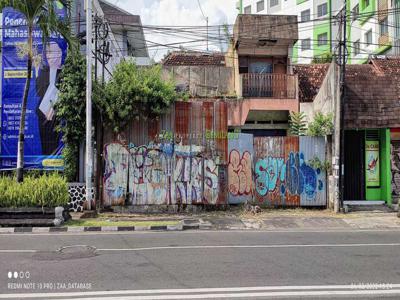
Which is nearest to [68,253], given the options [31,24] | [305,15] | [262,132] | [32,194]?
[32,194]

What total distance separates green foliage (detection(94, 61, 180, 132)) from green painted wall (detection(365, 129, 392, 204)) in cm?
798

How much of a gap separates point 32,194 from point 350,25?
39.0 meters

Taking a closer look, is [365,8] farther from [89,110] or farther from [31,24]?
[31,24]

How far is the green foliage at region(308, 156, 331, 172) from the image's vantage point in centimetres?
1625

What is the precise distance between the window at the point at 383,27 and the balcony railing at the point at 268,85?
635 inches

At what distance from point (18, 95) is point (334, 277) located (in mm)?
13450

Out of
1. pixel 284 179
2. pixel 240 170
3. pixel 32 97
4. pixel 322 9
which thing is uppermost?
pixel 322 9

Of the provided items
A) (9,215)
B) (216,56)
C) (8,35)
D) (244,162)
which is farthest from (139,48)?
(9,215)

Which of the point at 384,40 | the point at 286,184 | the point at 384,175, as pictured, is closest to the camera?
the point at 286,184

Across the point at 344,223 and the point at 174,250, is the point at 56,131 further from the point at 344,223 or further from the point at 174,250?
the point at 344,223

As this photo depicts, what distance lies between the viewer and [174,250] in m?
9.12

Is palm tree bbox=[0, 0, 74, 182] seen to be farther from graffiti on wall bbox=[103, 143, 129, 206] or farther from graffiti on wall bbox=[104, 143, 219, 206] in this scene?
graffiti on wall bbox=[104, 143, 219, 206]

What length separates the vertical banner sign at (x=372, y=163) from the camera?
1691 cm

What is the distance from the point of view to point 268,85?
23266mm
